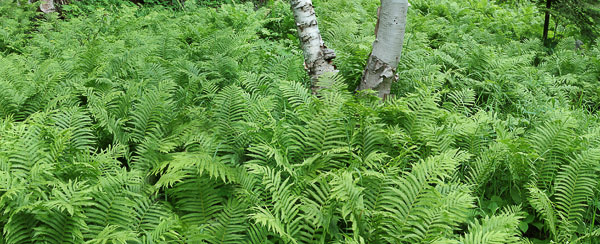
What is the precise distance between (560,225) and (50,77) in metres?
4.42

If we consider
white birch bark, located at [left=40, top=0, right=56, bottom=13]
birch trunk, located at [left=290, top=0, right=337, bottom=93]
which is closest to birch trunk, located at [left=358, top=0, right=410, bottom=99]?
birch trunk, located at [left=290, top=0, right=337, bottom=93]

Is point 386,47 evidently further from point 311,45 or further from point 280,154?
point 280,154

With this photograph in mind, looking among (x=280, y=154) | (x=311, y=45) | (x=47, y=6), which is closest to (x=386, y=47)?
(x=311, y=45)

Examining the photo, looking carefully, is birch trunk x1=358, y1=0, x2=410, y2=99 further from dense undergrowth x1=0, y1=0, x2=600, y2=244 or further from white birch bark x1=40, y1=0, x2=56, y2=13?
white birch bark x1=40, y1=0, x2=56, y2=13

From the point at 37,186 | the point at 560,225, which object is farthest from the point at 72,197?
the point at 560,225

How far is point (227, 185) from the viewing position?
2918 mm

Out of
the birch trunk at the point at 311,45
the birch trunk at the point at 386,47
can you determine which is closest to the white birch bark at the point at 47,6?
the birch trunk at the point at 311,45

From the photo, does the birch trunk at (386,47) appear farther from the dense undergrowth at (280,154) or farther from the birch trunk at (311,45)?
the birch trunk at (311,45)

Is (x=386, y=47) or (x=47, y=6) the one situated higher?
(x=386, y=47)

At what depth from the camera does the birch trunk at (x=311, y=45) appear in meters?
4.20

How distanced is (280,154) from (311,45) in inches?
64.1

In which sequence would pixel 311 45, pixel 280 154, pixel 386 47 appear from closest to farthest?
pixel 280 154
pixel 386 47
pixel 311 45

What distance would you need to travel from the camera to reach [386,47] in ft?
12.7

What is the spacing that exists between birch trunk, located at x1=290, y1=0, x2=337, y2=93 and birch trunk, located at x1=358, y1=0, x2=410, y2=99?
17.0 inches
